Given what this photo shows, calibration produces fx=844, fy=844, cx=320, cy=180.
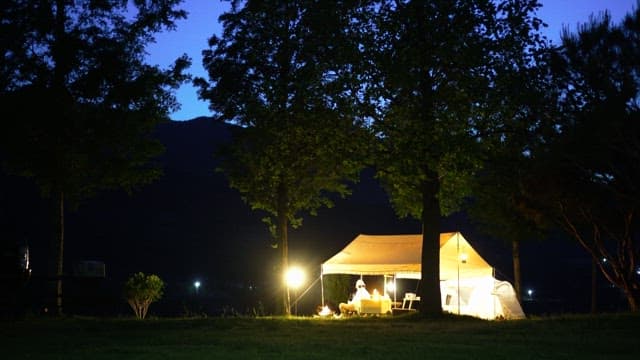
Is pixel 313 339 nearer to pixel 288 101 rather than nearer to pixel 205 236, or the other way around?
pixel 288 101

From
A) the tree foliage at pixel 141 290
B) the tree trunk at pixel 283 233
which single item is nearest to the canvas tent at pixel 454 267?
the tree trunk at pixel 283 233

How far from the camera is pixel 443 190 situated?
84.7ft

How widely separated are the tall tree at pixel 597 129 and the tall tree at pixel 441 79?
2.47 meters

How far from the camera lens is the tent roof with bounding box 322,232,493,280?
29.5 m

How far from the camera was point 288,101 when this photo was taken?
84.9ft

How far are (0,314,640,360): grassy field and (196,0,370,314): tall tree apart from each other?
5.95 metres

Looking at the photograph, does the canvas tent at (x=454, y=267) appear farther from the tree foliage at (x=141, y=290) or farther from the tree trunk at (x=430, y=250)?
the tree foliage at (x=141, y=290)

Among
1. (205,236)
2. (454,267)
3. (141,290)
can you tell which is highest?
(205,236)

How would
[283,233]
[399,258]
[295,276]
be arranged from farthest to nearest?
[295,276], [399,258], [283,233]

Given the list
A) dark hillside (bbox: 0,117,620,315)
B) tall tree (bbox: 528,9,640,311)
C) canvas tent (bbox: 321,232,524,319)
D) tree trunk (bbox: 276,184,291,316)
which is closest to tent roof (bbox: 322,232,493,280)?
canvas tent (bbox: 321,232,524,319)

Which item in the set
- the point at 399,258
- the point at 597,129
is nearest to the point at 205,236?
the point at 399,258

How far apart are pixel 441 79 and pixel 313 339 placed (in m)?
9.91

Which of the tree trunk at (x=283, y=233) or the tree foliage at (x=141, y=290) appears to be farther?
the tree trunk at (x=283, y=233)

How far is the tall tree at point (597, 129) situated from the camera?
23.2 meters
